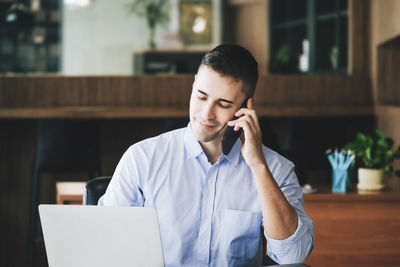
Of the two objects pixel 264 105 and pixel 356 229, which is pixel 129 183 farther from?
pixel 264 105

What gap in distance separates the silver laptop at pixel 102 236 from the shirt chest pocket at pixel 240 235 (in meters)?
0.42

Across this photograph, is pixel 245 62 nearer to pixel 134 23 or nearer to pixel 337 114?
pixel 337 114

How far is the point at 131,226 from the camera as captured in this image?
1.11 m

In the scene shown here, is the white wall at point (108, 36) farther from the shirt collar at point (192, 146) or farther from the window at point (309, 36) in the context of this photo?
the shirt collar at point (192, 146)

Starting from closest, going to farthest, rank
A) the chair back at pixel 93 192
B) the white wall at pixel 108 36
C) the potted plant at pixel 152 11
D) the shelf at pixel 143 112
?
the chair back at pixel 93 192
the shelf at pixel 143 112
the potted plant at pixel 152 11
the white wall at pixel 108 36

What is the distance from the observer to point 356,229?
2590 mm

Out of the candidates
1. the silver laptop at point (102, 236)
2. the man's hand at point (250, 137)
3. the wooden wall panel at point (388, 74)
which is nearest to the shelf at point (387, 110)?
the wooden wall panel at point (388, 74)

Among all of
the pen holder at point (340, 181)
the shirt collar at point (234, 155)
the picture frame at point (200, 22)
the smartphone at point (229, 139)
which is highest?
the picture frame at point (200, 22)

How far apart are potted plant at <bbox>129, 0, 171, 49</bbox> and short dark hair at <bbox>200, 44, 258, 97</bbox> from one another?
5808 millimetres

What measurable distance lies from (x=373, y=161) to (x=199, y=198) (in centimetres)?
140

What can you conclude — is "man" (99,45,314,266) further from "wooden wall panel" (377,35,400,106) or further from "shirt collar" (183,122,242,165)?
"wooden wall panel" (377,35,400,106)

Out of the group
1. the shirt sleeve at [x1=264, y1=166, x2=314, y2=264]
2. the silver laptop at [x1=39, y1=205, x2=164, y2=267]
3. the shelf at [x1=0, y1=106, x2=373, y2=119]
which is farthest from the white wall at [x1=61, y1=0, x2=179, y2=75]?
the silver laptop at [x1=39, y1=205, x2=164, y2=267]

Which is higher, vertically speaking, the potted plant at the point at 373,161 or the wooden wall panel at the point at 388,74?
the wooden wall panel at the point at 388,74

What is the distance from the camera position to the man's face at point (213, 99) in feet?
4.84
